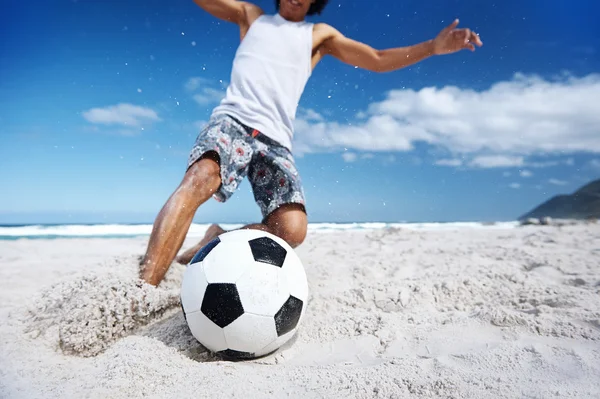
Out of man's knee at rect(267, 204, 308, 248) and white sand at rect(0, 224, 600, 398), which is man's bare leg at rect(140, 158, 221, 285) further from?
man's knee at rect(267, 204, 308, 248)

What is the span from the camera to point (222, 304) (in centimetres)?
170

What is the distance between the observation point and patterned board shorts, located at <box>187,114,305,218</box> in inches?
107

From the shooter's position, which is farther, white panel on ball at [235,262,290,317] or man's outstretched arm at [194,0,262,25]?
man's outstretched arm at [194,0,262,25]

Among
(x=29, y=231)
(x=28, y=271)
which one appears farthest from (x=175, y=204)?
(x=29, y=231)

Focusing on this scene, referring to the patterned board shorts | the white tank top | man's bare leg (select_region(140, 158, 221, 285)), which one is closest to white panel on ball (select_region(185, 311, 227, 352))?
man's bare leg (select_region(140, 158, 221, 285))

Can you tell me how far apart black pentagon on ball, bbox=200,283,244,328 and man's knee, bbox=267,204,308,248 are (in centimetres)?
119

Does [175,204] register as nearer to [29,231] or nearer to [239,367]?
[239,367]

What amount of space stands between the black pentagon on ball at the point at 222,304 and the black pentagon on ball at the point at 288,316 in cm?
18

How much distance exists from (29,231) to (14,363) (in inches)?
491

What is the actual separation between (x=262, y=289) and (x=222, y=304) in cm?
18

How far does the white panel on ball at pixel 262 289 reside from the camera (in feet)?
5.58

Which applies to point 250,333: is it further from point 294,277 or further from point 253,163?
point 253,163

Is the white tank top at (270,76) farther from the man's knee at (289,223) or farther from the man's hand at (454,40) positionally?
the man's hand at (454,40)

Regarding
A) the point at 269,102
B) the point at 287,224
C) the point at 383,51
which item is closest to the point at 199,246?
the point at 287,224
